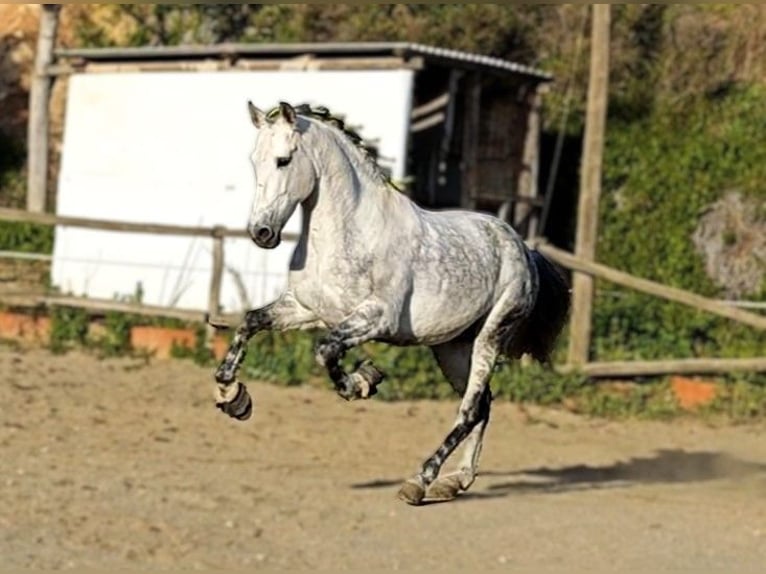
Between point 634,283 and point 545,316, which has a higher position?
point 545,316

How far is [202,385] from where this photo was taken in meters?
16.2

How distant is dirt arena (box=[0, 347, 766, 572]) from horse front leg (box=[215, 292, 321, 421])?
23.2 ft

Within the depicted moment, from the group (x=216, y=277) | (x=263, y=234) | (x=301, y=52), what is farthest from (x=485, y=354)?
(x=301, y=52)

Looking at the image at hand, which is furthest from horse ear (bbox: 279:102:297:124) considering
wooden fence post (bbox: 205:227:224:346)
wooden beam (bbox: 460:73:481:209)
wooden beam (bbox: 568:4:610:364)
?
wooden beam (bbox: 460:73:481:209)

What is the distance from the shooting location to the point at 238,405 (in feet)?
14.7

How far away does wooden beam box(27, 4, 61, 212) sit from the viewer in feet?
71.6

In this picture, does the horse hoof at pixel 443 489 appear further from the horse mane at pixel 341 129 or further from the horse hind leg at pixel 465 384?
the horse mane at pixel 341 129

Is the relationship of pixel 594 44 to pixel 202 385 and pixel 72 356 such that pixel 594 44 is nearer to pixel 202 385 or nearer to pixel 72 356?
pixel 202 385

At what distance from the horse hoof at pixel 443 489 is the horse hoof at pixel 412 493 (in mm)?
68

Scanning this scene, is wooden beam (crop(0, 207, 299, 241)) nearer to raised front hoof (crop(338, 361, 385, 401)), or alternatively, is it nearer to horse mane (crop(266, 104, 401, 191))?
horse mane (crop(266, 104, 401, 191))

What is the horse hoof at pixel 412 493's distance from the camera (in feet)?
14.4

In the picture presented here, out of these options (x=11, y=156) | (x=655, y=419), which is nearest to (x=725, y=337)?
(x=655, y=419)

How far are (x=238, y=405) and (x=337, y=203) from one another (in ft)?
1.95

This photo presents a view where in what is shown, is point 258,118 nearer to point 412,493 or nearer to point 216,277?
point 412,493
